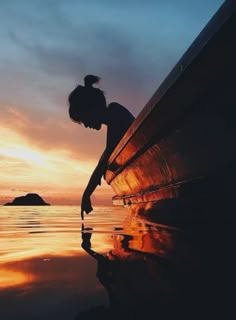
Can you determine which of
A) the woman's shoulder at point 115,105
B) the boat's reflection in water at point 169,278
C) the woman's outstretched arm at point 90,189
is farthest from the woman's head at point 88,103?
the boat's reflection in water at point 169,278

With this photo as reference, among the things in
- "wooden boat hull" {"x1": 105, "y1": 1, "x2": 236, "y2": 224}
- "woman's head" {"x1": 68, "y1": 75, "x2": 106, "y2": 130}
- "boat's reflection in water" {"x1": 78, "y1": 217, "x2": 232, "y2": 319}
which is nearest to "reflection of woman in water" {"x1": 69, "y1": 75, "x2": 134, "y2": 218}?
"woman's head" {"x1": 68, "y1": 75, "x2": 106, "y2": 130}

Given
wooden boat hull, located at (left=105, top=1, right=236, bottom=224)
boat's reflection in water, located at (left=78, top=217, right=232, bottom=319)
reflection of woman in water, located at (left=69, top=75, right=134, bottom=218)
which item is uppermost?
reflection of woman in water, located at (left=69, top=75, right=134, bottom=218)

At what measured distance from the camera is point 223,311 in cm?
98

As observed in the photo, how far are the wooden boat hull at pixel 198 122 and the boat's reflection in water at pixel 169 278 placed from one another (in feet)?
1.09

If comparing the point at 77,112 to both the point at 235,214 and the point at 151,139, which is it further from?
the point at 235,214

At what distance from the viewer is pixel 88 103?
5.16m

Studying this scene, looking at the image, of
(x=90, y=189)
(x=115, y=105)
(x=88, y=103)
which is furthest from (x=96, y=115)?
(x=90, y=189)

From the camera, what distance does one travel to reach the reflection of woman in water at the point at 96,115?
4902mm

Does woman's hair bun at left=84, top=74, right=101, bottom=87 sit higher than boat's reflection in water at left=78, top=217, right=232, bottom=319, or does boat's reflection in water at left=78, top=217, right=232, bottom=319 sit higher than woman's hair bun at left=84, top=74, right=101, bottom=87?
woman's hair bun at left=84, top=74, right=101, bottom=87

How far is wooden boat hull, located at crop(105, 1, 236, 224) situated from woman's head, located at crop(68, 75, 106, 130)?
1.84 m

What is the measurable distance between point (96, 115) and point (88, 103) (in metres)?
0.22

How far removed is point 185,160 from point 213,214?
0.56m

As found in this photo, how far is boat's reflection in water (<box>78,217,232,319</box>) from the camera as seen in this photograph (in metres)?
1.01

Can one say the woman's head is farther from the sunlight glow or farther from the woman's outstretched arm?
the sunlight glow
